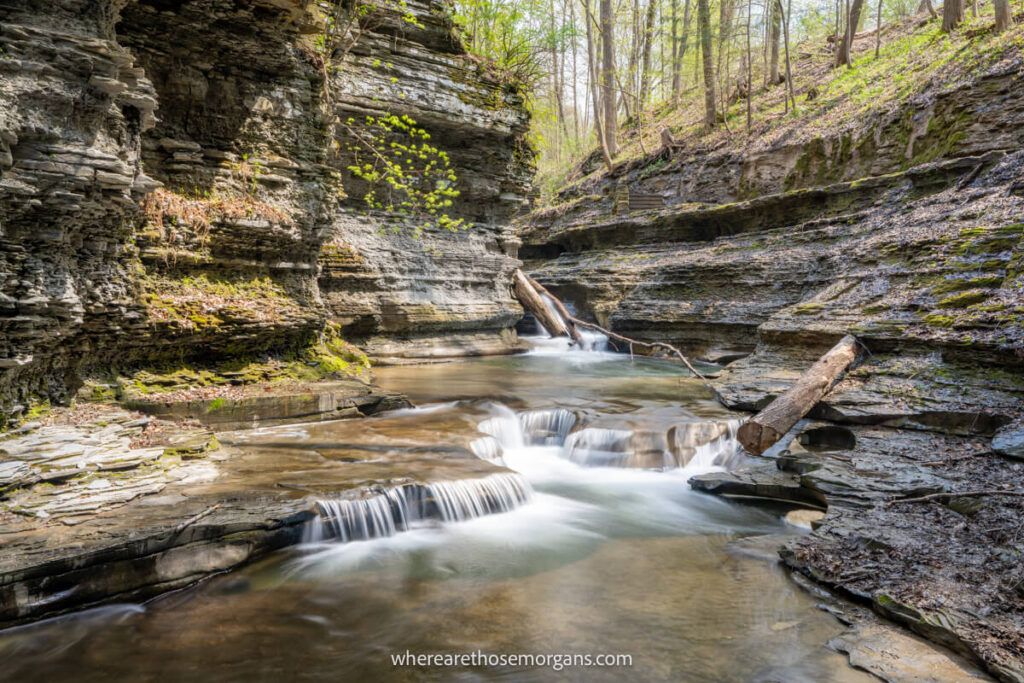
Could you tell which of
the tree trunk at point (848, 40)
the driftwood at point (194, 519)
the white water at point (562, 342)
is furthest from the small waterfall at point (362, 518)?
the tree trunk at point (848, 40)

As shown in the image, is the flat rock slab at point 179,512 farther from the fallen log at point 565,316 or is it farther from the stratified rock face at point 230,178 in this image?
the fallen log at point 565,316

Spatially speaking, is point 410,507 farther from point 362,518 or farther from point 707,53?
point 707,53

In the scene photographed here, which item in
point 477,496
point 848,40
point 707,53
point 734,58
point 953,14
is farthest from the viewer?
point 734,58

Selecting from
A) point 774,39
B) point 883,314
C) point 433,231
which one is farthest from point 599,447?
point 774,39

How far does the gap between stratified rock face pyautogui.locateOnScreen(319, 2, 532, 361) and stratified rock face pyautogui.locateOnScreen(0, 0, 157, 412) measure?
655 cm

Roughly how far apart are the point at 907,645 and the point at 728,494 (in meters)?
3.02

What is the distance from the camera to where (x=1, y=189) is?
4.59 metres

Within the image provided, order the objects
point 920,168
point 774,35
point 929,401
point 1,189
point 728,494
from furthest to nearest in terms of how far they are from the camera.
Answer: point 774,35 → point 920,168 → point 929,401 → point 728,494 → point 1,189

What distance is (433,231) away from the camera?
598 inches

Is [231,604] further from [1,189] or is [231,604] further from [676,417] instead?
[676,417]

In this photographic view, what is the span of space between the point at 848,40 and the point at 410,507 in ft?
81.2

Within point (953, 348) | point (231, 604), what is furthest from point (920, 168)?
point (231, 604)

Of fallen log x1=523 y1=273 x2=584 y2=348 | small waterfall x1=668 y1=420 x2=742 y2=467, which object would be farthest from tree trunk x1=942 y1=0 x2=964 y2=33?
small waterfall x1=668 y1=420 x2=742 y2=467

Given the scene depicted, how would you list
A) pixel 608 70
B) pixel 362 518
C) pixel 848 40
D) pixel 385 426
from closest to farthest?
pixel 362 518, pixel 385 426, pixel 848 40, pixel 608 70
